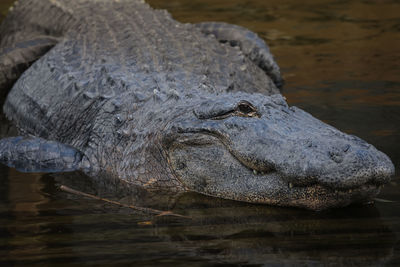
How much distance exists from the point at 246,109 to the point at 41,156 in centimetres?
154

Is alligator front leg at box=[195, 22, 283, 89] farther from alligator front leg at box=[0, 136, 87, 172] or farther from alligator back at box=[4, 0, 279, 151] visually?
alligator front leg at box=[0, 136, 87, 172]

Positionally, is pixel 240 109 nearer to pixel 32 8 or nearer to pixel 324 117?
A: pixel 324 117

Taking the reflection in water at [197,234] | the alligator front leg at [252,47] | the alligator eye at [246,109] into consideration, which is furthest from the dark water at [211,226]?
the alligator front leg at [252,47]

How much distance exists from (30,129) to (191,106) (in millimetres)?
1949

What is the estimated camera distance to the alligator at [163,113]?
3.42 meters

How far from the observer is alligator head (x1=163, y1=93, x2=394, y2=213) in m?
3.26

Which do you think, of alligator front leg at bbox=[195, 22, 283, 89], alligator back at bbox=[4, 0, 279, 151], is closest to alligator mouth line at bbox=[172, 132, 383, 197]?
alligator back at bbox=[4, 0, 279, 151]

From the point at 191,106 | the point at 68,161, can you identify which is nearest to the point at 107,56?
the point at 68,161

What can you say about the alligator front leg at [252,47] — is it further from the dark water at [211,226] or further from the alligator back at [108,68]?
the dark water at [211,226]

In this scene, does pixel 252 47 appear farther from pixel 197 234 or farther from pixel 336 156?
pixel 197 234

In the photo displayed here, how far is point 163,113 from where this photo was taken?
13.9 ft

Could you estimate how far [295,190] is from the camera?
3.45 meters

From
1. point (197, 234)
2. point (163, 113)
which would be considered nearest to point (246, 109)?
point (163, 113)

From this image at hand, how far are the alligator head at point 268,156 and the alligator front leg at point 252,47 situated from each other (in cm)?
270
